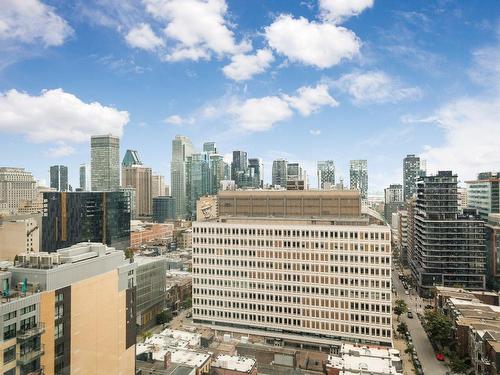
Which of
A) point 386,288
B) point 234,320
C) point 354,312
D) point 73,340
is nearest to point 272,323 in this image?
point 234,320

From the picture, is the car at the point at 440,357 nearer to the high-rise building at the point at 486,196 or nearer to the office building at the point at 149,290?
the office building at the point at 149,290

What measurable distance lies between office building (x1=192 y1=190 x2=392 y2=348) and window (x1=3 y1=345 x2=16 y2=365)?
6388cm

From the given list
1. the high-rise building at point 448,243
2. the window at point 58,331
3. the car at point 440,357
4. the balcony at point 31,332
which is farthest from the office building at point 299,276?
the balcony at point 31,332

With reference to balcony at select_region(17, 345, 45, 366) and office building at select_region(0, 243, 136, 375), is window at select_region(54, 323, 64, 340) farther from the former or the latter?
balcony at select_region(17, 345, 45, 366)

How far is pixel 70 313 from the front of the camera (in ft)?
144

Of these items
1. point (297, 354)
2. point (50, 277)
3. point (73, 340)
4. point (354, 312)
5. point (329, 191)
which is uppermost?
point (329, 191)

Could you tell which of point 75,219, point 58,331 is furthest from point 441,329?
point 75,219

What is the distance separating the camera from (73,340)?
145 feet

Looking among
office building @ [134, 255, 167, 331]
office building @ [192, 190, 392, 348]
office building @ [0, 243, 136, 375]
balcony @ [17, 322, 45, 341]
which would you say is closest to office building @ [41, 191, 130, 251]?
office building @ [134, 255, 167, 331]

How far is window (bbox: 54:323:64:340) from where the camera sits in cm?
4181

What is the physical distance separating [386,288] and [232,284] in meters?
38.2

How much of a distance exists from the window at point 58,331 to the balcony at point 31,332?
5.42 feet

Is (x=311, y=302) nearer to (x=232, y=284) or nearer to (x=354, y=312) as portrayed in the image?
(x=354, y=312)

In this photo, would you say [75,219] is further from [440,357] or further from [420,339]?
[440,357]
